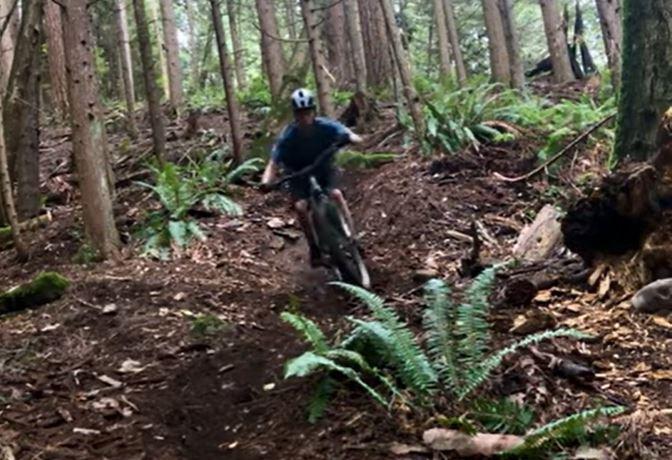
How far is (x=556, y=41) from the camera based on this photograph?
1833 centimetres

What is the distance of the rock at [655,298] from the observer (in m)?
5.64

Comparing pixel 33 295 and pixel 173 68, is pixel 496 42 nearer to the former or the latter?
pixel 173 68

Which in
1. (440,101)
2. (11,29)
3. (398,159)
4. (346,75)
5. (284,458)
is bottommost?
(284,458)

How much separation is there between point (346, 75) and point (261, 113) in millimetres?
5253

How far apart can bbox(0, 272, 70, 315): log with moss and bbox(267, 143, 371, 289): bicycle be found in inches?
99.5

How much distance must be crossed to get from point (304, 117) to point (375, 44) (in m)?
10.1

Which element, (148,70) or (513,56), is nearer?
(148,70)

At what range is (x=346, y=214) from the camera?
28.3 ft

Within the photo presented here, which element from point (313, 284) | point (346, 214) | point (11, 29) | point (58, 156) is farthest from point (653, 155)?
point (11, 29)

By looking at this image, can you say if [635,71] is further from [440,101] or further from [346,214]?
[440,101]

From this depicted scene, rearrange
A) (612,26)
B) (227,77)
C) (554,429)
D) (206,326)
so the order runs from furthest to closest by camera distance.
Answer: (227,77) → (612,26) → (206,326) → (554,429)

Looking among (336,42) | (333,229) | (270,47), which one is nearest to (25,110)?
(333,229)

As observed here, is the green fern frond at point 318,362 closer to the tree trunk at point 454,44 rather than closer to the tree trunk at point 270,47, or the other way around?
the tree trunk at point 270,47

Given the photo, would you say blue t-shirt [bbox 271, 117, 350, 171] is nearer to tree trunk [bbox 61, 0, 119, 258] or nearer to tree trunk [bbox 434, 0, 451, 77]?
tree trunk [bbox 61, 0, 119, 258]
